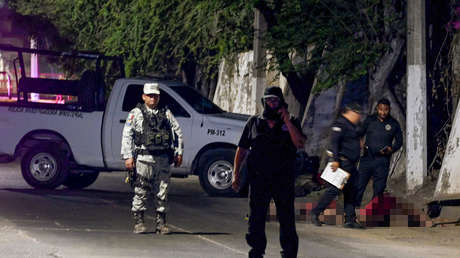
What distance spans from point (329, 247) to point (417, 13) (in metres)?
5.66

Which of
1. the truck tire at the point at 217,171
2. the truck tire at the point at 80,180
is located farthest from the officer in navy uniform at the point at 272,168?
the truck tire at the point at 80,180

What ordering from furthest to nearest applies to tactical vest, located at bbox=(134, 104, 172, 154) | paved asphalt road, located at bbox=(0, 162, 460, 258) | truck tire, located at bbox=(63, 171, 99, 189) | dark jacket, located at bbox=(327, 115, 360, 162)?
truck tire, located at bbox=(63, 171, 99, 189) → dark jacket, located at bbox=(327, 115, 360, 162) → tactical vest, located at bbox=(134, 104, 172, 154) → paved asphalt road, located at bbox=(0, 162, 460, 258)

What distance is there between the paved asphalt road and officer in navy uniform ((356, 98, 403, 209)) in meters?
1.08

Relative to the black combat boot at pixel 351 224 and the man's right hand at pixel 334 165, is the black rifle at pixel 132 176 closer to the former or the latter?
the man's right hand at pixel 334 165

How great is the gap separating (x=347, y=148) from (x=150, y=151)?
8.28 ft

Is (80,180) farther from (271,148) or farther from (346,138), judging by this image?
(271,148)

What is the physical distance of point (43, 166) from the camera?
17656 mm

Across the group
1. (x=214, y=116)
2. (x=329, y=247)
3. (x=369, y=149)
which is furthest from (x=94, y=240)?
(x=214, y=116)

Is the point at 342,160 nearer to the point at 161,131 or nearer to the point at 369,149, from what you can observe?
the point at 369,149

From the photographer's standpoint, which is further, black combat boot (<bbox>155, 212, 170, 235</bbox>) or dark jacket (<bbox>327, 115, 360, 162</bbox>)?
dark jacket (<bbox>327, 115, 360, 162</bbox>)

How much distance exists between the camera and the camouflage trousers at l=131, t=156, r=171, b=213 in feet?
38.9

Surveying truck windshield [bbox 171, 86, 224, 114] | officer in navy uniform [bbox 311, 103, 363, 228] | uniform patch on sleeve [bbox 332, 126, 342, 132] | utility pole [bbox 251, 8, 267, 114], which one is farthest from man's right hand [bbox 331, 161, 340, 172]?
utility pole [bbox 251, 8, 267, 114]

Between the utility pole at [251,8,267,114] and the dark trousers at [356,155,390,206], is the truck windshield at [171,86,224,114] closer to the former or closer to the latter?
the utility pole at [251,8,267,114]

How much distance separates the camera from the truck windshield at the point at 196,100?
17.3 meters
